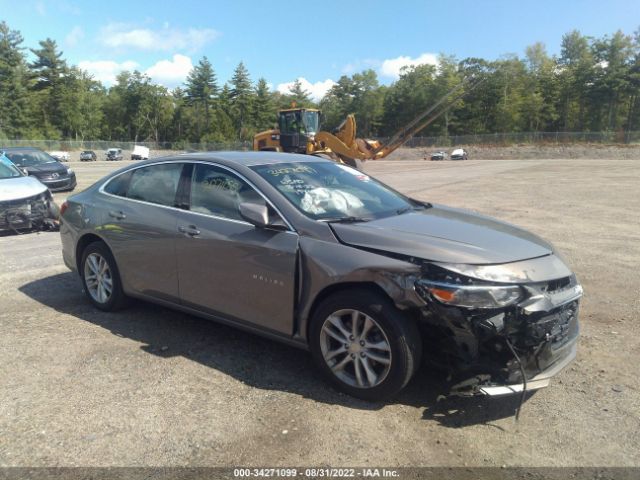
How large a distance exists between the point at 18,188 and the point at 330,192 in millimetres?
7789

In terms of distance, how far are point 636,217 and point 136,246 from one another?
10943 mm

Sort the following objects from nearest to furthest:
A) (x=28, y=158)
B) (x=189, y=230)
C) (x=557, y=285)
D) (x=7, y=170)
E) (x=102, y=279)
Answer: (x=557, y=285) < (x=189, y=230) < (x=102, y=279) < (x=7, y=170) < (x=28, y=158)

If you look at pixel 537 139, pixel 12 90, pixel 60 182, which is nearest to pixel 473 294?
pixel 60 182

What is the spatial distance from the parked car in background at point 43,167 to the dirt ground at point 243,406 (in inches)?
500

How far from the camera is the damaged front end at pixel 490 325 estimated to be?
3.07 meters

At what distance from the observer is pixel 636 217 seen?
37.0 feet

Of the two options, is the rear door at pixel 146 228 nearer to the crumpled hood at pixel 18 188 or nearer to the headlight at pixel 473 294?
the headlight at pixel 473 294

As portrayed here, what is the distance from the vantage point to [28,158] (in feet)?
57.0

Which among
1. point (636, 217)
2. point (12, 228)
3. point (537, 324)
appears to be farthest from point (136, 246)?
point (636, 217)

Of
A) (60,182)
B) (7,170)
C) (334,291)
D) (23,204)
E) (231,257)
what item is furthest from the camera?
(60,182)

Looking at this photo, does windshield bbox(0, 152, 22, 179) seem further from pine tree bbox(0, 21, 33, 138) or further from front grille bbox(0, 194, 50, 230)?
pine tree bbox(0, 21, 33, 138)

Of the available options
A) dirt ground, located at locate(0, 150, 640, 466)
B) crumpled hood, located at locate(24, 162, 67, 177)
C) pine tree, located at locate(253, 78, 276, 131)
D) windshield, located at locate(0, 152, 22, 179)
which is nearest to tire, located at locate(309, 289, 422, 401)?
dirt ground, located at locate(0, 150, 640, 466)

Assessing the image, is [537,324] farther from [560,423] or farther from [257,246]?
[257,246]

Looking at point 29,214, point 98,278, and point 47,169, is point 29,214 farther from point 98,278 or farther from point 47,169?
point 47,169
